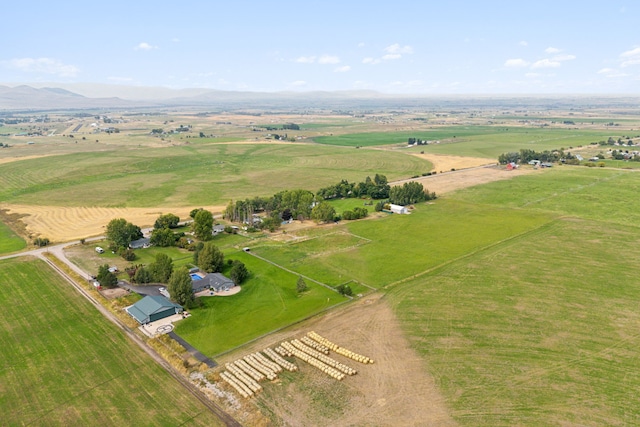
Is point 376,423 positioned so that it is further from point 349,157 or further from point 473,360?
point 349,157

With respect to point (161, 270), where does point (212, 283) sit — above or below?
below

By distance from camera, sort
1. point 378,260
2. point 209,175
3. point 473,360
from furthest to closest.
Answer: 1. point 209,175
2. point 378,260
3. point 473,360

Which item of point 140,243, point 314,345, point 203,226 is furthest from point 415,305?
point 140,243

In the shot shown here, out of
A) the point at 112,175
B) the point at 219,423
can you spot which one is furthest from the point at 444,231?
the point at 112,175

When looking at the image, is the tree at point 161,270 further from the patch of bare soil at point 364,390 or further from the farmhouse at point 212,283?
the patch of bare soil at point 364,390

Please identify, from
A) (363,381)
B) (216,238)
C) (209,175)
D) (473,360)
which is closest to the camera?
(363,381)

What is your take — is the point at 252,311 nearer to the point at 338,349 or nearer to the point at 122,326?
the point at 338,349
